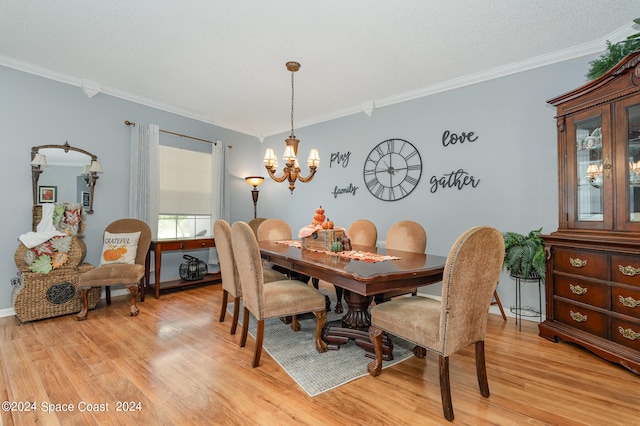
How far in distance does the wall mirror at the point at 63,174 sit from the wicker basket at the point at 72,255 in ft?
1.85

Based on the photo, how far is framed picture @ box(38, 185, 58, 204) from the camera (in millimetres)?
3211

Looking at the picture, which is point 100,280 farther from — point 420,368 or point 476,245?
point 476,245

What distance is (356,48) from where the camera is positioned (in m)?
2.79

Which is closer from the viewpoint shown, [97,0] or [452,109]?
[97,0]

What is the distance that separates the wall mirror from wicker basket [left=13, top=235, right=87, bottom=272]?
564 mm

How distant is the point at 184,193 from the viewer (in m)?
4.50

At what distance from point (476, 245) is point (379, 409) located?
101 centimetres

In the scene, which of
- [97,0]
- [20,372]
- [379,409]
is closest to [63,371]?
[20,372]

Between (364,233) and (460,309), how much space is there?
1.89m

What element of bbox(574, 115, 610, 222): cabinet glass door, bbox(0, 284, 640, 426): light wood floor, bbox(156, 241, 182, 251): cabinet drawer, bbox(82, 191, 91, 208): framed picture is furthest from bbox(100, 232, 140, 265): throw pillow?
bbox(574, 115, 610, 222): cabinet glass door

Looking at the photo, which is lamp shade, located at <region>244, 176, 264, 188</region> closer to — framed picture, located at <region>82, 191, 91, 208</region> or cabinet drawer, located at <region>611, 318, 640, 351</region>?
framed picture, located at <region>82, 191, 91, 208</region>

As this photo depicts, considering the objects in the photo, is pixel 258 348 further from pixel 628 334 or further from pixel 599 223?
pixel 599 223

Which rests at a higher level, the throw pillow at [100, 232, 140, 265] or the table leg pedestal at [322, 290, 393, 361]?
the throw pillow at [100, 232, 140, 265]

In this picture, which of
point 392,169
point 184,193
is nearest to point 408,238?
point 392,169
